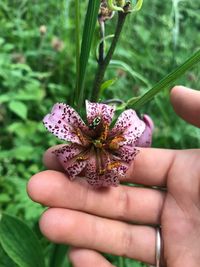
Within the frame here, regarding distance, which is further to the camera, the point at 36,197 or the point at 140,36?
the point at 140,36

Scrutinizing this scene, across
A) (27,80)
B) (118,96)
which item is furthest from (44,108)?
(118,96)

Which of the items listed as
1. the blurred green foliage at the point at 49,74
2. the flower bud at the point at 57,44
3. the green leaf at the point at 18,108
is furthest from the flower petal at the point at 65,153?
the flower bud at the point at 57,44

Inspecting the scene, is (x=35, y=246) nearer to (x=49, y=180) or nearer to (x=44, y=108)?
(x=49, y=180)

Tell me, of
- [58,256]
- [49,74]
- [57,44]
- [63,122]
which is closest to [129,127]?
[63,122]

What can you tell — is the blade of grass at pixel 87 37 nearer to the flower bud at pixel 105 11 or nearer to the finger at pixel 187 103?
the flower bud at pixel 105 11

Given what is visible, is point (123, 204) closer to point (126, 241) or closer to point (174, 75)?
point (126, 241)

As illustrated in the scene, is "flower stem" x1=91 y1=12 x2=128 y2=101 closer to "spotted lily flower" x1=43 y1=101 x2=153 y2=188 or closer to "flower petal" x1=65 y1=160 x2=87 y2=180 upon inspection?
"spotted lily flower" x1=43 y1=101 x2=153 y2=188

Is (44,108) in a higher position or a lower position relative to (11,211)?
higher

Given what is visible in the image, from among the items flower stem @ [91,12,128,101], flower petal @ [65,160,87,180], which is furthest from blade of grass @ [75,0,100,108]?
flower petal @ [65,160,87,180]
